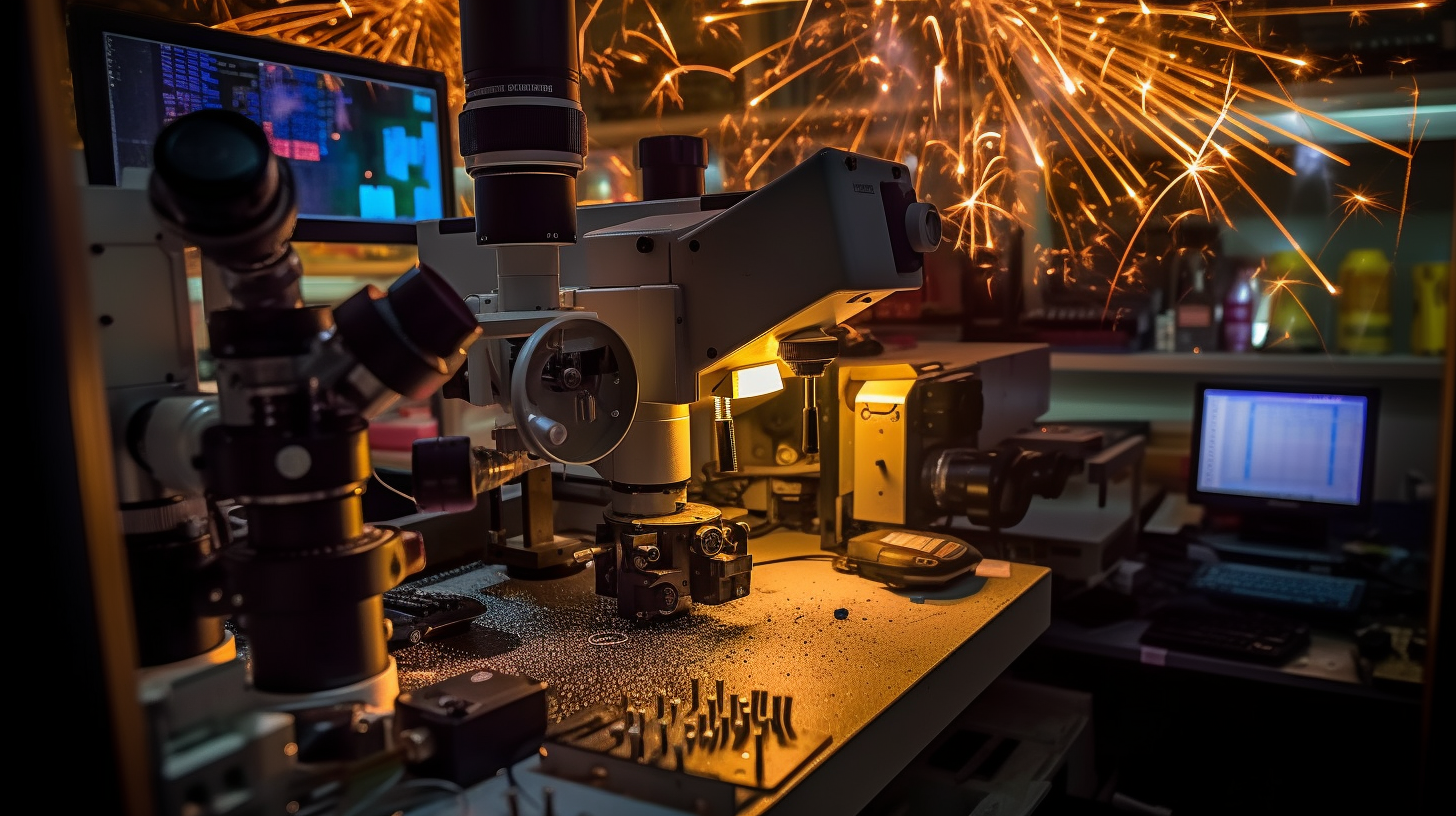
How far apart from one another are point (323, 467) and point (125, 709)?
1.06ft

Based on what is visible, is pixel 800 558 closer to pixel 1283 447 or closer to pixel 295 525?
pixel 295 525

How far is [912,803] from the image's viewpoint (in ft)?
4.78

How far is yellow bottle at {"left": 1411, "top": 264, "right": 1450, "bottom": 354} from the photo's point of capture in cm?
219

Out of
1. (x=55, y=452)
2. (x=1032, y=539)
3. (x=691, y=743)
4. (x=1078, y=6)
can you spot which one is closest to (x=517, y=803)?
(x=691, y=743)

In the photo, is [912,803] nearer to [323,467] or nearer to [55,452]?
[323,467]

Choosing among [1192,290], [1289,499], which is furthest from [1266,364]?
[1289,499]

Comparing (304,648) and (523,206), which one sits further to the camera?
(523,206)

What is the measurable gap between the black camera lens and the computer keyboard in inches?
59.7

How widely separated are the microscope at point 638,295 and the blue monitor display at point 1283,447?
1.21m

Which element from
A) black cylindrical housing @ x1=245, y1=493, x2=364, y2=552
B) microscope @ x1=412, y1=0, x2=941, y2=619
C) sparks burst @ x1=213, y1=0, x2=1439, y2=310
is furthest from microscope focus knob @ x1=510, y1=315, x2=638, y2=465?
sparks burst @ x1=213, y1=0, x2=1439, y2=310

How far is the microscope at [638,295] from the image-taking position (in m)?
1.06

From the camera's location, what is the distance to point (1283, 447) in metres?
2.12

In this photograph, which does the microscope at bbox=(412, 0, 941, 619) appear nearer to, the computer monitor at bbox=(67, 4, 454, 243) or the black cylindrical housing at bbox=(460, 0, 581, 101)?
the black cylindrical housing at bbox=(460, 0, 581, 101)

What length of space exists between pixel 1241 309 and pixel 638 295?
1.75 meters
